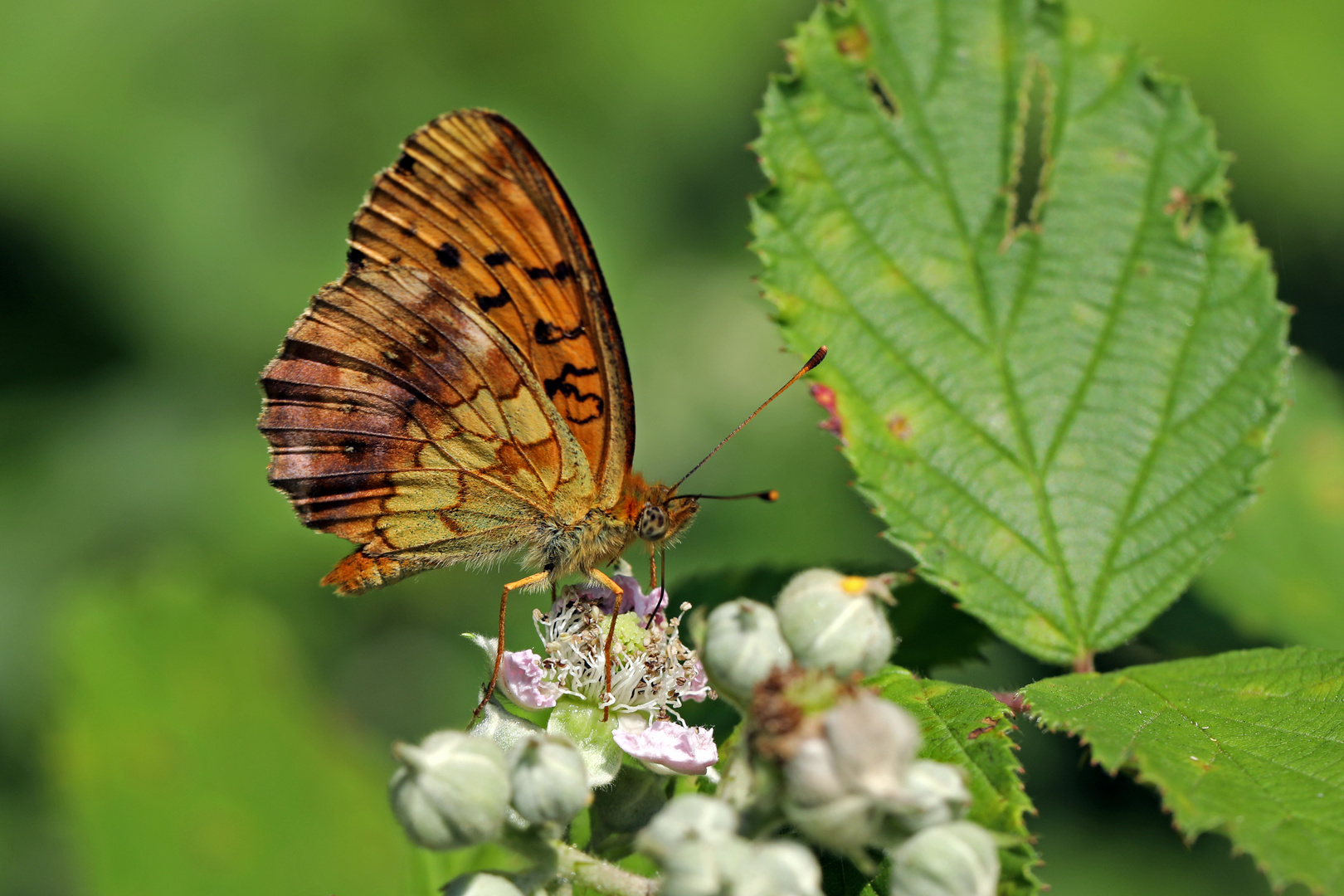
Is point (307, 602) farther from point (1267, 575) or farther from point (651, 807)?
point (1267, 575)

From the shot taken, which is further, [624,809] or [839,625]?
[624,809]

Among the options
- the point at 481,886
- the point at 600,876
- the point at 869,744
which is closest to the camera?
the point at 869,744

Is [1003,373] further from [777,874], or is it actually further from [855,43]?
[777,874]

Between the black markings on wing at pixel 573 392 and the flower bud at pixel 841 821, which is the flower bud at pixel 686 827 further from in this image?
the black markings on wing at pixel 573 392

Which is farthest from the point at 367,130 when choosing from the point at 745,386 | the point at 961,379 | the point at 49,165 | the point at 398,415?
the point at 961,379

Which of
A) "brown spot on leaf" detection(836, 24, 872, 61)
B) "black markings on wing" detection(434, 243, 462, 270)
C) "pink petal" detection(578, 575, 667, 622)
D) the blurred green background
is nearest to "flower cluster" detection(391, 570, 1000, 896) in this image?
"pink petal" detection(578, 575, 667, 622)

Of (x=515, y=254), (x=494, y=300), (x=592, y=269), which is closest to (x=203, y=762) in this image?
(x=494, y=300)
